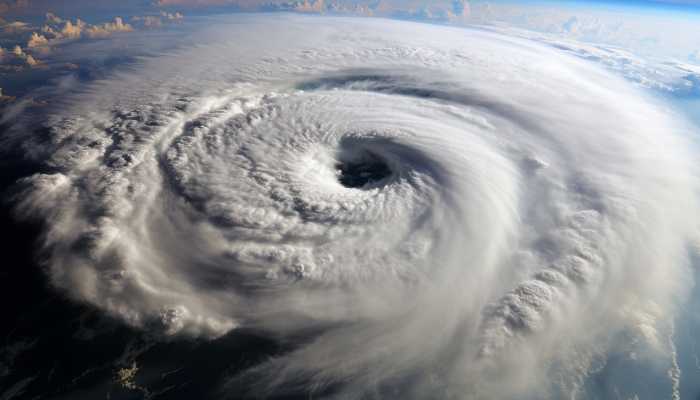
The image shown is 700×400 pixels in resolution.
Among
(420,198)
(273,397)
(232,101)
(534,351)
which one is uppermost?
(232,101)

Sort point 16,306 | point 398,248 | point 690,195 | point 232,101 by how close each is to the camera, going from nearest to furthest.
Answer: point 16,306
point 398,248
point 690,195
point 232,101

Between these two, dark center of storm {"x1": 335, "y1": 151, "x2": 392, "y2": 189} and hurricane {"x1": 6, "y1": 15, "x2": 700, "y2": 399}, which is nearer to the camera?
hurricane {"x1": 6, "y1": 15, "x2": 700, "y2": 399}

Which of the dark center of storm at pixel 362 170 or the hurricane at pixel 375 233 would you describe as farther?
the dark center of storm at pixel 362 170

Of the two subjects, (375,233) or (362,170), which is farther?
(362,170)

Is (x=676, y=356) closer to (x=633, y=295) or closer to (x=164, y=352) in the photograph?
(x=633, y=295)

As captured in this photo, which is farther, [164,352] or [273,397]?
[164,352]

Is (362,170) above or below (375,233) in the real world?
above

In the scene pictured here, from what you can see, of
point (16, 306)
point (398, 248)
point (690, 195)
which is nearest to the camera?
point (16, 306)

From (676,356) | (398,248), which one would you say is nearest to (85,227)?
(398,248)
